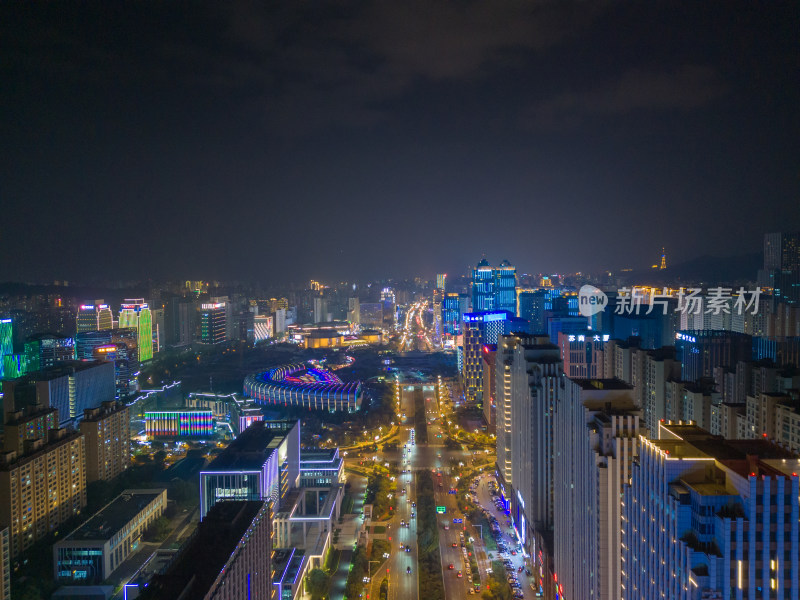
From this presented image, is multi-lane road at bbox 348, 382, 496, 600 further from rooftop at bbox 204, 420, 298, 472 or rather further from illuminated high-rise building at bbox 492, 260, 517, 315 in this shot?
illuminated high-rise building at bbox 492, 260, 517, 315

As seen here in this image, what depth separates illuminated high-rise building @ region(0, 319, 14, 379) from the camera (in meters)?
20.7

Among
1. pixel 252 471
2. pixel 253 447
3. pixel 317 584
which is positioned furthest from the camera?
pixel 253 447

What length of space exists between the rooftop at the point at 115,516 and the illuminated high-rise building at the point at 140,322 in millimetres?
19284

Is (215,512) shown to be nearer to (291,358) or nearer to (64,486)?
(64,486)

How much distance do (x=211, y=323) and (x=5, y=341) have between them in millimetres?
14559

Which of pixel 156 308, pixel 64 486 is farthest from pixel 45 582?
pixel 156 308

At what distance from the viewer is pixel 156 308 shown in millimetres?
33562

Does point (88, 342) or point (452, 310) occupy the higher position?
point (452, 310)

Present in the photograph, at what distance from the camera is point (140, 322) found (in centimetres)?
2969

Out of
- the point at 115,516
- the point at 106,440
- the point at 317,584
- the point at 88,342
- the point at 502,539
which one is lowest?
the point at 502,539

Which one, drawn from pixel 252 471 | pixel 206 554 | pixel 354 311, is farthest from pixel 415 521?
pixel 354 311

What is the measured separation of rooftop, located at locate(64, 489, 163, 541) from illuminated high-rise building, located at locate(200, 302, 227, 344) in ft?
79.8

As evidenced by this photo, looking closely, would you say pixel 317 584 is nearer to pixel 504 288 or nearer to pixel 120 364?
pixel 120 364

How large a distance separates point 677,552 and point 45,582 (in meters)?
10.2
